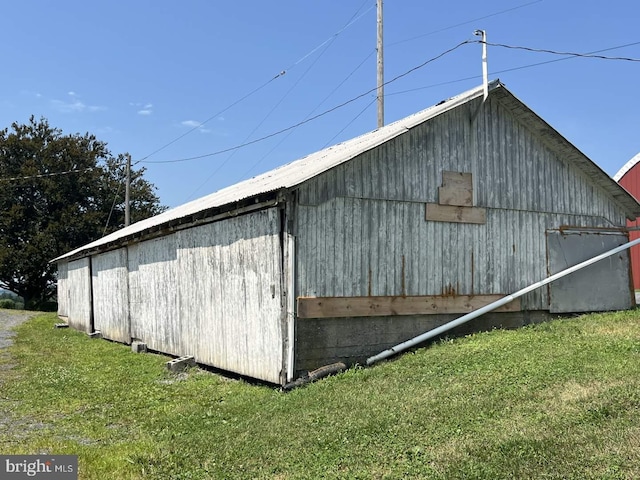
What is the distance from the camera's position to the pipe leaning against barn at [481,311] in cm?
1096

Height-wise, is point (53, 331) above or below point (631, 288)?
below

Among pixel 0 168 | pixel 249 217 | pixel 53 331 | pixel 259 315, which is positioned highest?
pixel 0 168

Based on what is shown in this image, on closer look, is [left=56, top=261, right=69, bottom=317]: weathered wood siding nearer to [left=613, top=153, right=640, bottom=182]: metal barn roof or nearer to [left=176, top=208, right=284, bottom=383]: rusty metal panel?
[left=176, top=208, right=284, bottom=383]: rusty metal panel

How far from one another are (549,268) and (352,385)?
20.8 feet

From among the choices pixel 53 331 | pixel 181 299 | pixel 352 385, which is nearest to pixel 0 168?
pixel 53 331

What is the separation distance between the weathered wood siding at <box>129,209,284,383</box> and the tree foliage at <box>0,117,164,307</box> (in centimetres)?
2783

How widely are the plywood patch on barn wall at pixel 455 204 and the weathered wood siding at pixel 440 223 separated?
126 mm

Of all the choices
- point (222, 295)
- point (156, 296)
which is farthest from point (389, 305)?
point (156, 296)

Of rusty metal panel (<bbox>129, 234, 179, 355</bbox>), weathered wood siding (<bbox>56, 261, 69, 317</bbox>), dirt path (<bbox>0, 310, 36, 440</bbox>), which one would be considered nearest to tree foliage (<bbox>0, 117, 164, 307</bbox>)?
weathered wood siding (<bbox>56, 261, 69, 317</bbox>)

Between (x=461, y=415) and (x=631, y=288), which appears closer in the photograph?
(x=461, y=415)

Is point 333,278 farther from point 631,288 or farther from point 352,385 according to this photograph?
point 631,288

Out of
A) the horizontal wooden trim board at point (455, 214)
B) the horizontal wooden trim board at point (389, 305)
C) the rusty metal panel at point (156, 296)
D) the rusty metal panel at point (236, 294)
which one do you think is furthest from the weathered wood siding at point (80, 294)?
the horizontal wooden trim board at point (455, 214)

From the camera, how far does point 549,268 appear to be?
13.4 meters

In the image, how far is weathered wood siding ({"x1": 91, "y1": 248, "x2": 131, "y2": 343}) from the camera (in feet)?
64.0
